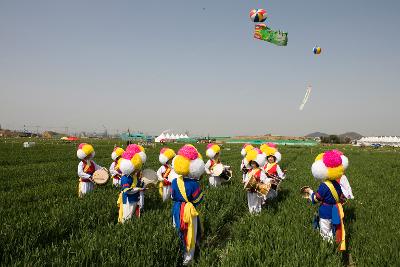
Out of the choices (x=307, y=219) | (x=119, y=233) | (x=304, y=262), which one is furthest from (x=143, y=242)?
(x=307, y=219)

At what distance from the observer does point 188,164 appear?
5270 mm

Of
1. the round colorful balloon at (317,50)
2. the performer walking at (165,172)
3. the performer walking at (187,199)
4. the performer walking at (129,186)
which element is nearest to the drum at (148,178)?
the performer walking at (129,186)

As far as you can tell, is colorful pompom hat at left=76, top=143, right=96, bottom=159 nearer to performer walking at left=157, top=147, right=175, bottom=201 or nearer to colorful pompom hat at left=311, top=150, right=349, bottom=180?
performer walking at left=157, top=147, right=175, bottom=201

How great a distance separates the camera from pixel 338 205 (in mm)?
5598

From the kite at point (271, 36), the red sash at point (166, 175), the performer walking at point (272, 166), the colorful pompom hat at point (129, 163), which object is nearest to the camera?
the colorful pompom hat at point (129, 163)

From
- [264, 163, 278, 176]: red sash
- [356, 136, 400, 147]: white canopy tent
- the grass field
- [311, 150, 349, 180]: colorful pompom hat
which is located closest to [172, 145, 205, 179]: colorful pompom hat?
the grass field

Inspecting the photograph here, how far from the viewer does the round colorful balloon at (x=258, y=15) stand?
15.5m

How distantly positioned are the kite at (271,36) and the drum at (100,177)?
1000 centimetres

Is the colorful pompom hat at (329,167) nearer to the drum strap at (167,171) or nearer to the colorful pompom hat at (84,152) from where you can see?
the drum strap at (167,171)

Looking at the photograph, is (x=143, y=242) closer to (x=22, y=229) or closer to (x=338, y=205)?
(x=22, y=229)

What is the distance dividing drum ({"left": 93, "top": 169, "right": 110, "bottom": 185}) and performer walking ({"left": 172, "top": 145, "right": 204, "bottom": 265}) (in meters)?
3.64

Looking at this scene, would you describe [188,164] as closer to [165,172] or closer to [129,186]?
[129,186]

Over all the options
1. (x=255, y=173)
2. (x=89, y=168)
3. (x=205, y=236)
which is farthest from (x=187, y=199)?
(x=89, y=168)

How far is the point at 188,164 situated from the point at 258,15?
1263 centimetres
